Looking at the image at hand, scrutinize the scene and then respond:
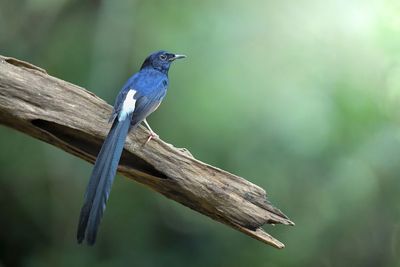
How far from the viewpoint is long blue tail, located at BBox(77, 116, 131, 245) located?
263 centimetres

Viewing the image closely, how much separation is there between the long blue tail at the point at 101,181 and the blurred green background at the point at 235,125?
1.50 metres

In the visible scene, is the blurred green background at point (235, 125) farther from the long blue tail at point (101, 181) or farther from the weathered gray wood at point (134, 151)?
the long blue tail at point (101, 181)

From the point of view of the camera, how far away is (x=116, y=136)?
2830 millimetres

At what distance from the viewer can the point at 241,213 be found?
2.91m

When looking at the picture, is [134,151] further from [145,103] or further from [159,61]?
[159,61]

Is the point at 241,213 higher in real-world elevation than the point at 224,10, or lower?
lower

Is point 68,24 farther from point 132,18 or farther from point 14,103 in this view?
point 14,103

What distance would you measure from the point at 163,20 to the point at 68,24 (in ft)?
2.20

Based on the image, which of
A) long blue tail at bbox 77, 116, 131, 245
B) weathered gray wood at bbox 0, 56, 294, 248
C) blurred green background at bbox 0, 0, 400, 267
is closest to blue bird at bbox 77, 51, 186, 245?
long blue tail at bbox 77, 116, 131, 245

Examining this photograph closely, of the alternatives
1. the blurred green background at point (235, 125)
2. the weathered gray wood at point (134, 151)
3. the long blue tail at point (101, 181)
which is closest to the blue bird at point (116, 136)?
the long blue tail at point (101, 181)

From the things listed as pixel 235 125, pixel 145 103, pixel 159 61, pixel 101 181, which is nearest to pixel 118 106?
pixel 145 103

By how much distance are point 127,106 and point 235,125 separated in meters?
1.43

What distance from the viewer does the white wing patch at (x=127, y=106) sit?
293cm

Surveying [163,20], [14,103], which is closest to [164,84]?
[14,103]
